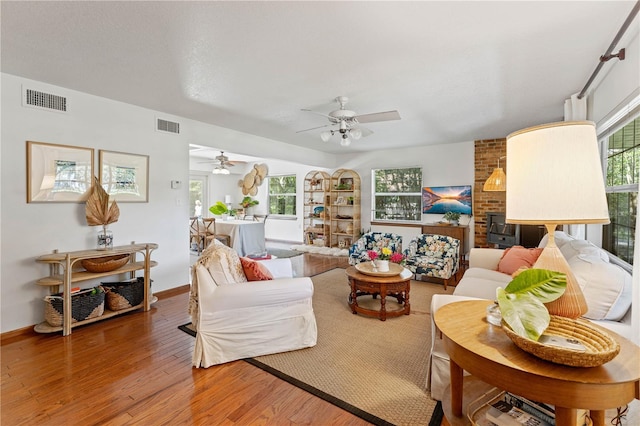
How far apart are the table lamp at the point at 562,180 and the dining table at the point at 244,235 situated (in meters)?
5.53

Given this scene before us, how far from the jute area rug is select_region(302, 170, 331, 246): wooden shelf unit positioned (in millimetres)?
4287

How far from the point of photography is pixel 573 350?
1.01 metres

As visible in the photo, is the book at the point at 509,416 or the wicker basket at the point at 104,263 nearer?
the book at the point at 509,416

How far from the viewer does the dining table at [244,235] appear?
6.29 meters

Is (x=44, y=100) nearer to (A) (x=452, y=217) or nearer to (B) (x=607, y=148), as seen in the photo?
(B) (x=607, y=148)

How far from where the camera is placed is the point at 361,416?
1790 mm

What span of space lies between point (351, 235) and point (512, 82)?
16.5 ft

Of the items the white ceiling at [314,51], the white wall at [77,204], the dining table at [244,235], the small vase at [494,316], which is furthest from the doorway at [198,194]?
the small vase at [494,316]

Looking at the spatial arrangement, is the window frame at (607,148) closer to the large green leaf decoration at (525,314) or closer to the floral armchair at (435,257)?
the large green leaf decoration at (525,314)

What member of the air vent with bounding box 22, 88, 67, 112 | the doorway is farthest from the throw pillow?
the doorway

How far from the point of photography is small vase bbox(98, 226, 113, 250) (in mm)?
3309

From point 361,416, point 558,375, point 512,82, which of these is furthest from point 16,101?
point 512,82

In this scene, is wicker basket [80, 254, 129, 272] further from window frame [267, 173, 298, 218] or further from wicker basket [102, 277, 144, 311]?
window frame [267, 173, 298, 218]

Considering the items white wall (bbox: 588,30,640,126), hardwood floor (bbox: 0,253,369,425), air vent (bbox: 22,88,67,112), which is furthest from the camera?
air vent (bbox: 22,88,67,112)
